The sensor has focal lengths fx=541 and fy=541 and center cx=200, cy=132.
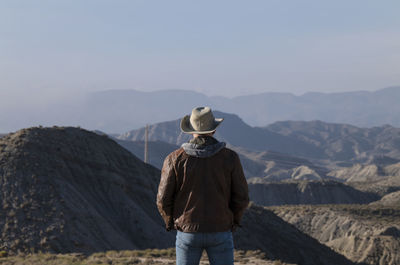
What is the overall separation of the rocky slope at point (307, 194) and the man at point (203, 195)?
85.0m

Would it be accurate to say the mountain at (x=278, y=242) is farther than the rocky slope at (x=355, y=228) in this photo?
No

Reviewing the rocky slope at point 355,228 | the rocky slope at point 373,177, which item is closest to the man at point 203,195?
the rocky slope at point 355,228

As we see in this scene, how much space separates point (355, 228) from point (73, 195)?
114 ft

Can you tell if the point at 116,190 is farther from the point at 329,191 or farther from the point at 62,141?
the point at 329,191

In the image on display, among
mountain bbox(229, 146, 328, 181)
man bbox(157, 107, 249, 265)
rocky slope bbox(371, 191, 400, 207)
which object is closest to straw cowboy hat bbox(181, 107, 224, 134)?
man bbox(157, 107, 249, 265)

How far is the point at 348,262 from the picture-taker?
121 feet

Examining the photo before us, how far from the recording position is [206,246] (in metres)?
5.60

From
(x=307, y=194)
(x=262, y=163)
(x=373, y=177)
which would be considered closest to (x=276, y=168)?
(x=262, y=163)

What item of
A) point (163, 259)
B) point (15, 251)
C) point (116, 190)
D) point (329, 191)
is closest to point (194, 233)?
point (163, 259)

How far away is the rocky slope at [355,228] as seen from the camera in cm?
4150

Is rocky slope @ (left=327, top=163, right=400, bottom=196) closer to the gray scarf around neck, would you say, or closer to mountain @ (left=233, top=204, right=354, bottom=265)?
mountain @ (left=233, top=204, right=354, bottom=265)

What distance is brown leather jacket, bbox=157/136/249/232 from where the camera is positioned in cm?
562

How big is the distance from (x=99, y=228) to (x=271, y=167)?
147 metres

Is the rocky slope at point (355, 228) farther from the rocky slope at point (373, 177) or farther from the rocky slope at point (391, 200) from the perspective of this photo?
the rocky slope at point (373, 177)
